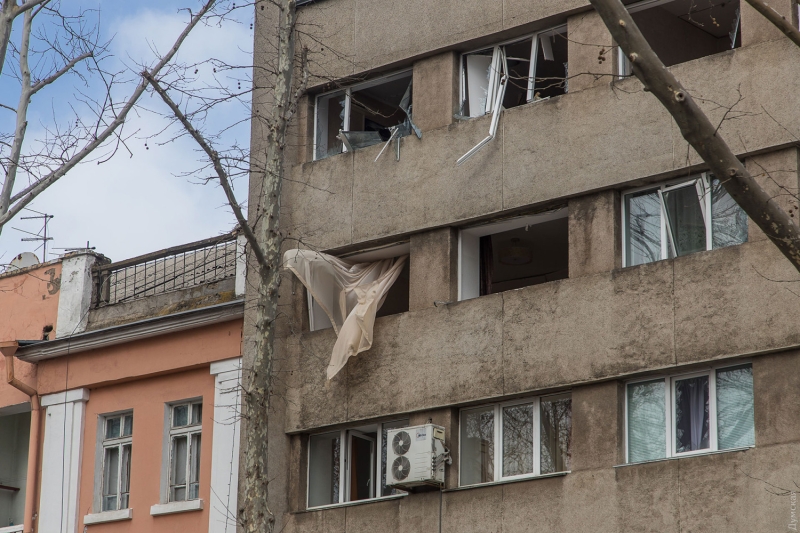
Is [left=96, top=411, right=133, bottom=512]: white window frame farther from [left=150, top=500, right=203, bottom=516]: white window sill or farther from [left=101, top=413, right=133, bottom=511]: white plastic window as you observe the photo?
[left=150, top=500, right=203, bottom=516]: white window sill

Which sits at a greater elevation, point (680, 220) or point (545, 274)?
point (545, 274)

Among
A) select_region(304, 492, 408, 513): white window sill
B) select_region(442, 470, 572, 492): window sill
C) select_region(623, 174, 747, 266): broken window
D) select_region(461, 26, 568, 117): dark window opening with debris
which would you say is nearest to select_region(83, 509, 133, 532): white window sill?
select_region(304, 492, 408, 513): white window sill

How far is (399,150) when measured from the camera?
1938 cm

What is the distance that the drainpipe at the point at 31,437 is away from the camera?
22.0m

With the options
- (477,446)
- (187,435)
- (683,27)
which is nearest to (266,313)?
(477,446)

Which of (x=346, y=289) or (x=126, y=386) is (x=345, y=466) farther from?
(x=126, y=386)

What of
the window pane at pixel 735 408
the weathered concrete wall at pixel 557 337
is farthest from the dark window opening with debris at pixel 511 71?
the window pane at pixel 735 408

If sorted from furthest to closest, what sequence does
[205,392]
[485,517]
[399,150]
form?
1. [205,392]
2. [399,150]
3. [485,517]

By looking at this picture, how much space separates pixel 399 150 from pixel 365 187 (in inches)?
29.0

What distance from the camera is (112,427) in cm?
2214

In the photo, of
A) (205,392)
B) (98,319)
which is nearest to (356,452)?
(205,392)

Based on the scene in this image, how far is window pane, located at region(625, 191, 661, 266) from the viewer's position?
17.0 meters

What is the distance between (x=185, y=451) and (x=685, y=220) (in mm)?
8769

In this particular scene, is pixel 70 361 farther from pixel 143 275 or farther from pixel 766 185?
pixel 766 185
